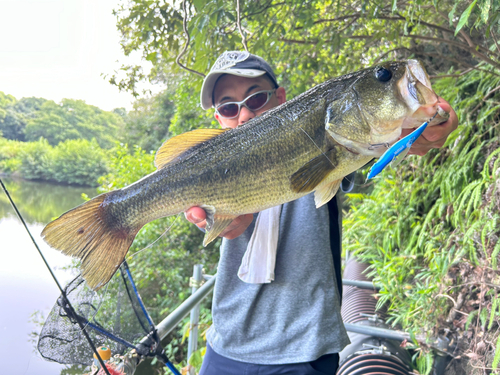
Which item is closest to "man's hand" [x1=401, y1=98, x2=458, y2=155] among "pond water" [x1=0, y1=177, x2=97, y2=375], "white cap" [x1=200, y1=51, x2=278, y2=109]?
"white cap" [x1=200, y1=51, x2=278, y2=109]

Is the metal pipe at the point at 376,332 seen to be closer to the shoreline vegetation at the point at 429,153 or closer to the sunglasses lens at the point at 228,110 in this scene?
the shoreline vegetation at the point at 429,153

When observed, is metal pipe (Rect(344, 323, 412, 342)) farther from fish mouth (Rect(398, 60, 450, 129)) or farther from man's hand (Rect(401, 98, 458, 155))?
fish mouth (Rect(398, 60, 450, 129))

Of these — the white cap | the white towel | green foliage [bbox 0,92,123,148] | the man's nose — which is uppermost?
green foliage [bbox 0,92,123,148]

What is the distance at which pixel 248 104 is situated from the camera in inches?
66.6

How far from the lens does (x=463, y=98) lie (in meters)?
3.36

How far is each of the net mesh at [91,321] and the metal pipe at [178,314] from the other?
0.10 m

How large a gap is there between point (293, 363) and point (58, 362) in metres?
1.01

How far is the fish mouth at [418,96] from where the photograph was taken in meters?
0.99

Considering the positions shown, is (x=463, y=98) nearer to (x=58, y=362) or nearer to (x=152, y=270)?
(x=58, y=362)

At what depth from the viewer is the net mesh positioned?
129 centimetres

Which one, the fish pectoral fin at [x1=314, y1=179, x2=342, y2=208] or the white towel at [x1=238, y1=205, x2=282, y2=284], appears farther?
the white towel at [x1=238, y1=205, x2=282, y2=284]

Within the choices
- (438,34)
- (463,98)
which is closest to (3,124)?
(463,98)

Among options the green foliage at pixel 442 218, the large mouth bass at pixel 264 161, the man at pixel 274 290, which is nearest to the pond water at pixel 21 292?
the large mouth bass at pixel 264 161

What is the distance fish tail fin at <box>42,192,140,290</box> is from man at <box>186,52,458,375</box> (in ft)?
1.70
